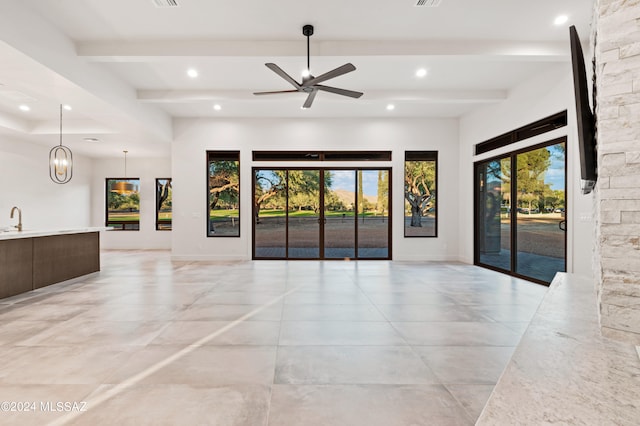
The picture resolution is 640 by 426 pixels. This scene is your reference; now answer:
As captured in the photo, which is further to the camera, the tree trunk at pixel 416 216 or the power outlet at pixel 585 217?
the tree trunk at pixel 416 216

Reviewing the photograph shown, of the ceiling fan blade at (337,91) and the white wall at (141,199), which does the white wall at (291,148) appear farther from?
the white wall at (141,199)

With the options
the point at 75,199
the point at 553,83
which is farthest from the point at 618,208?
the point at 75,199

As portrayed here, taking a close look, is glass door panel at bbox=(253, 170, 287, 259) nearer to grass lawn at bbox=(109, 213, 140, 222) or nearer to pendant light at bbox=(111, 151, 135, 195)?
grass lawn at bbox=(109, 213, 140, 222)

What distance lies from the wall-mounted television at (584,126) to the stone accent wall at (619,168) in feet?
1.03

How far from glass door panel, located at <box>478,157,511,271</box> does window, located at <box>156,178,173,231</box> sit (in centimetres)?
960

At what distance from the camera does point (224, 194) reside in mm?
8461

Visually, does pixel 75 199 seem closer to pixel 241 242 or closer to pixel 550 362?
pixel 241 242

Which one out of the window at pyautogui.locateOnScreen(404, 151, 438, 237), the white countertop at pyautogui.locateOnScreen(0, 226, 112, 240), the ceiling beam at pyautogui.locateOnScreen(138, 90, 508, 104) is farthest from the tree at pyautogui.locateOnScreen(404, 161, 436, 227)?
the white countertop at pyautogui.locateOnScreen(0, 226, 112, 240)

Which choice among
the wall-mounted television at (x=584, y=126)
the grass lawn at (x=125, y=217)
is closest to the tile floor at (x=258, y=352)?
the wall-mounted television at (x=584, y=126)

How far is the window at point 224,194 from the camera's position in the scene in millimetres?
8422

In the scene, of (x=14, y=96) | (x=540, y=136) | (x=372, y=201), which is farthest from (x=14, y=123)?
(x=540, y=136)

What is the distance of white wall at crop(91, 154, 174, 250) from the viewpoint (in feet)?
37.0

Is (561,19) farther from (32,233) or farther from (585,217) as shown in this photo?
(32,233)

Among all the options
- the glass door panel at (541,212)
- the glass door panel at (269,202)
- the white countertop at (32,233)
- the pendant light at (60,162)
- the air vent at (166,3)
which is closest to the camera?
the air vent at (166,3)
